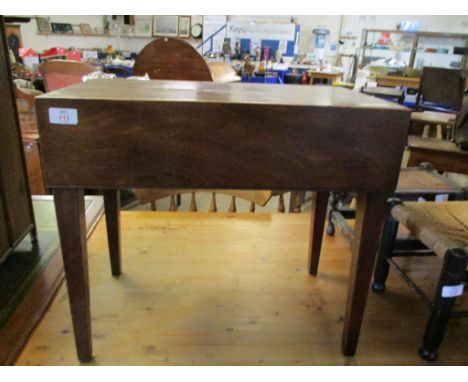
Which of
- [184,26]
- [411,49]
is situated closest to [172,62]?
[184,26]

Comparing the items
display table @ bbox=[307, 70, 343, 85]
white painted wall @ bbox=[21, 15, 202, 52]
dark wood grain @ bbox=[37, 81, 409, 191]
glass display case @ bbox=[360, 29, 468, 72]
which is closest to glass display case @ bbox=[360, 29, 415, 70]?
glass display case @ bbox=[360, 29, 468, 72]

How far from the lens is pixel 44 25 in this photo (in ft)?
18.7

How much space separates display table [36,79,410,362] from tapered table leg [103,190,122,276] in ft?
1.30

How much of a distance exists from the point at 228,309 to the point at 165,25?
5.64m

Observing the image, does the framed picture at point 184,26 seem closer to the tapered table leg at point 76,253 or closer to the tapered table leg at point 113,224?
the tapered table leg at point 113,224

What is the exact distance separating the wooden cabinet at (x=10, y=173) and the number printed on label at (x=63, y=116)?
747mm

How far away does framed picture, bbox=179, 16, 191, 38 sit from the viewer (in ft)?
18.8

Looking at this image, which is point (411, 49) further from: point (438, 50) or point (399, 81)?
point (399, 81)

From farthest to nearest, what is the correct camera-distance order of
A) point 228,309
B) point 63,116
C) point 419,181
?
point 419,181, point 228,309, point 63,116

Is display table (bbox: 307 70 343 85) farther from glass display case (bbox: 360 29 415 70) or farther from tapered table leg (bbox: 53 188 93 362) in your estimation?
tapered table leg (bbox: 53 188 93 362)

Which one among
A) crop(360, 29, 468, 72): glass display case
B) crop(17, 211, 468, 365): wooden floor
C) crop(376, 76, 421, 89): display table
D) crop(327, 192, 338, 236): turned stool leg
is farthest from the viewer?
crop(360, 29, 468, 72): glass display case

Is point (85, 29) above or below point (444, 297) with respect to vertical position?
above

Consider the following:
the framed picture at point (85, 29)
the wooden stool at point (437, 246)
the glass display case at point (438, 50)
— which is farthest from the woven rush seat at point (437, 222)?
the framed picture at point (85, 29)

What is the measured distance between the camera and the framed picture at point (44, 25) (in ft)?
18.5
